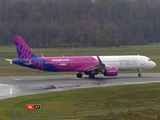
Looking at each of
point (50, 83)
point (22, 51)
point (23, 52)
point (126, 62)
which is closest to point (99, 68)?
point (126, 62)

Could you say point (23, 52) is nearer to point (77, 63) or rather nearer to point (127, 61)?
point (77, 63)

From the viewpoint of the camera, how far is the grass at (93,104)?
1148 inches

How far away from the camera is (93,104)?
33.4m

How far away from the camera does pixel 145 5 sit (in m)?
144

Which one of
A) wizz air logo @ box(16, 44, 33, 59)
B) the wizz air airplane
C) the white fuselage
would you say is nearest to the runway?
the wizz air airplane

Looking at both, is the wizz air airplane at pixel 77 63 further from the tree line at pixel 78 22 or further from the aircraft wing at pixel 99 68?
the tree line at pixel 78 22

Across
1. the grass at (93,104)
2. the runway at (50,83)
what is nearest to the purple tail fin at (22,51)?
the runway at (50,83)

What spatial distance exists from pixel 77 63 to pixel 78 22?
68.0m

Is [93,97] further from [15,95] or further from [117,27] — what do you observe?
[117,27]

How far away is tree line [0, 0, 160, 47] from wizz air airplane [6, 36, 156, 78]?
53.7 metres

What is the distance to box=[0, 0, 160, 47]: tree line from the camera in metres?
111

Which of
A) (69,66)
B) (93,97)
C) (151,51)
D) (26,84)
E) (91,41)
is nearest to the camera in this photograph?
(93,97)

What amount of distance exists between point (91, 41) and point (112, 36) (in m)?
6.85

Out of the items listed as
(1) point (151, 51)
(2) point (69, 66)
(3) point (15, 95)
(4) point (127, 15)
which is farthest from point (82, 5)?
(3) point (15, 95)
